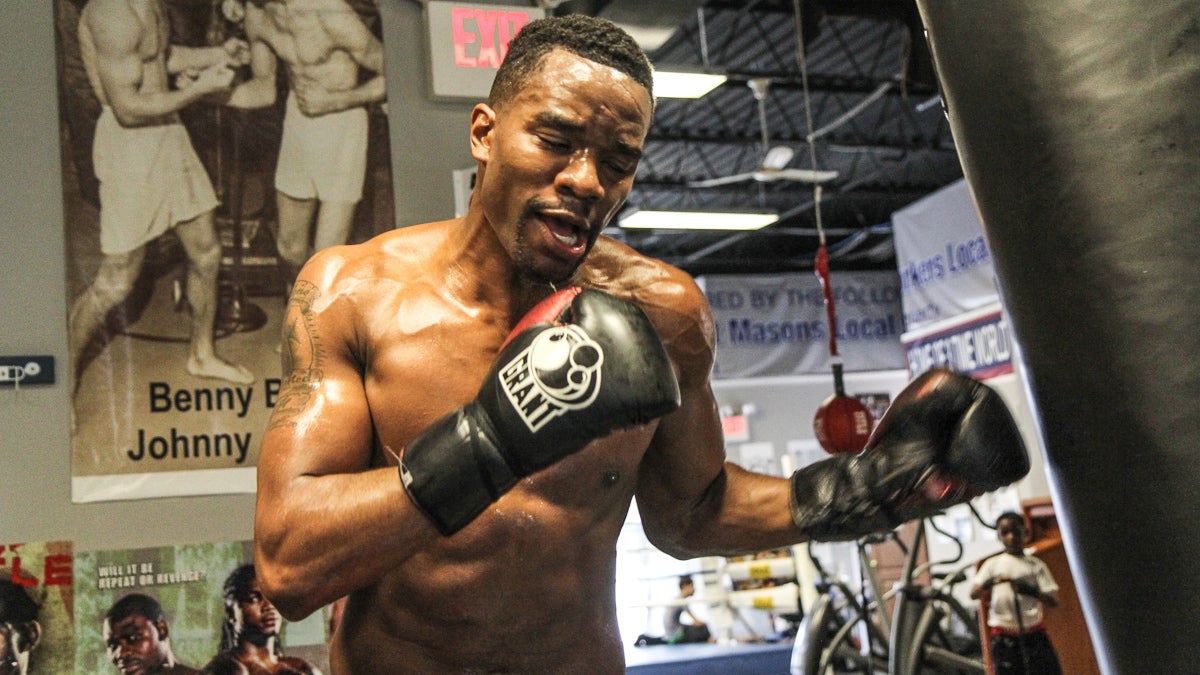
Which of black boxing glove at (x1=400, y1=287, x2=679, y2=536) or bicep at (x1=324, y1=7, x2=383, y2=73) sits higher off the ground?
bicep at (x1=324, y1=7, x2=383, y2=73)

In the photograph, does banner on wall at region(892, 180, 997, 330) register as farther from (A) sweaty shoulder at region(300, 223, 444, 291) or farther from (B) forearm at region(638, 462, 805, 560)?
(A) sweaty shoulder at region(300, 223, 444, 291)

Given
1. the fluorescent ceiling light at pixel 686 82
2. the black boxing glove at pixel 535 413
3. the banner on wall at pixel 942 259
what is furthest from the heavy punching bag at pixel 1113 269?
the banner on wall at pixel 942 259

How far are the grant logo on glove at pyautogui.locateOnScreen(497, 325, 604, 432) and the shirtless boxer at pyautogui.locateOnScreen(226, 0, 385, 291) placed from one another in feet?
6.94

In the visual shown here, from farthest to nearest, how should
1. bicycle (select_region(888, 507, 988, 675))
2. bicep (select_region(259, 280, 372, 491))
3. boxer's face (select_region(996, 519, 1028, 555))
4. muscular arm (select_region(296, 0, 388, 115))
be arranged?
bicycle (select_region(888, 507, 988, 675)) < boxer's face (select_region(996, 519, 1028, 555)) < muscular arm (select_region(296, 0, 388, 115)) < bicep (select_region(259, 280, 372, 491))

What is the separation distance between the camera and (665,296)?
1.93 meters

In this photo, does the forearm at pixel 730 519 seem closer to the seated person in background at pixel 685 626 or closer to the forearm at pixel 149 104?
the forearm at pixel 149 104

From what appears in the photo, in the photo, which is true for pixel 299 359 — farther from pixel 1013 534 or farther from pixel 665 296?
pixel 1013 534

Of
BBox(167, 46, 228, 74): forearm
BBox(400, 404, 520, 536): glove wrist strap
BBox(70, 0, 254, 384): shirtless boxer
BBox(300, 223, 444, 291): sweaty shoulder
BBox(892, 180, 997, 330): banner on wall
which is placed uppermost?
BBox(892, 180, 997, 330): banner on wall

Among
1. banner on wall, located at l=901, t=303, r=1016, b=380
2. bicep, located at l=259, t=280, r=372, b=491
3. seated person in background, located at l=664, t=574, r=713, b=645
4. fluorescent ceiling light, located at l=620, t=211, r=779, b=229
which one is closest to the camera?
bicep, located at l=259, t=280, r=372, b=491

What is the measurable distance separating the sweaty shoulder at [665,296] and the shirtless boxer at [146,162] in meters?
1.65

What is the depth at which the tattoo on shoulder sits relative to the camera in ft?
5.09

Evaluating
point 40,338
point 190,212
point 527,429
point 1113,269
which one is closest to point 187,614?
point 40,338

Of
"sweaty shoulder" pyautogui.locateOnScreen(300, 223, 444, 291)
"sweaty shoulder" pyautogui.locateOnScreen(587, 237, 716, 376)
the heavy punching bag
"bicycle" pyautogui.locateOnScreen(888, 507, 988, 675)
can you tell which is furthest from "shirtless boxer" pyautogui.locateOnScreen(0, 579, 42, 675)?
"bicycle" pyautogui.locateOnScreen(888, 507, 988, 675)

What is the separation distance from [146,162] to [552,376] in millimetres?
2299
